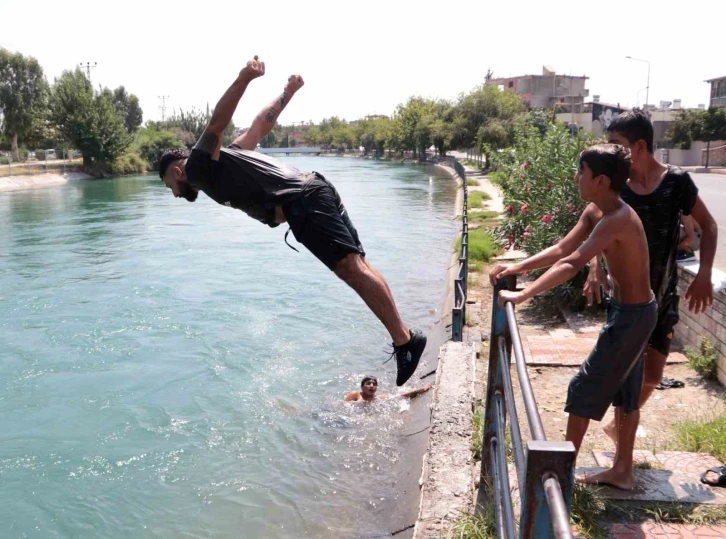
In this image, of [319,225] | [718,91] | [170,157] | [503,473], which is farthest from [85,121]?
[503,473]

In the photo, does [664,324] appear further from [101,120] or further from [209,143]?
[101,120]

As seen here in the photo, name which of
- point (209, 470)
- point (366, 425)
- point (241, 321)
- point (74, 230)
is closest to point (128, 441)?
point (209, 470)

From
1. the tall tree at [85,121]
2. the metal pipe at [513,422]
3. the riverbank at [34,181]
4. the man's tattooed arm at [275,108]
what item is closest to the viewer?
the metal pipe at [513,422]

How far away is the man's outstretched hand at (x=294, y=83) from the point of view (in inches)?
179

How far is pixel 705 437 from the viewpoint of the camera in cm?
422

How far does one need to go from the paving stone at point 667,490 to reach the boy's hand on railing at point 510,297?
1.32 metres

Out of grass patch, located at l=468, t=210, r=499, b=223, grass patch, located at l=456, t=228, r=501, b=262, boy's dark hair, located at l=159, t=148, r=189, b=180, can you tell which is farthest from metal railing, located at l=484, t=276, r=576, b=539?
grass patch, located at l=468, t=210, r=499, b=223

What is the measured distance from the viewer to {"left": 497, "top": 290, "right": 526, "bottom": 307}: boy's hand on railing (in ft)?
9.58

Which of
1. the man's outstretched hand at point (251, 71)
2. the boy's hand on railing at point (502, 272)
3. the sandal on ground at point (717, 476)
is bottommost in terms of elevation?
the sandal on ground at point (717, 476)

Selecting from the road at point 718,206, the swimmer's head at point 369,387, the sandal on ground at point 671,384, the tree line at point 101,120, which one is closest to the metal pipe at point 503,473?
the sandal on ground at point 671,384

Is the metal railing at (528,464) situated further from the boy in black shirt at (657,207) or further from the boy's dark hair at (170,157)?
the boy's dark hair at (170,157)

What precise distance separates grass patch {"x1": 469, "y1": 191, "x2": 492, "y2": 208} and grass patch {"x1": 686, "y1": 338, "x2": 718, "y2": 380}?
18401 mm

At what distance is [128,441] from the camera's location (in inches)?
325

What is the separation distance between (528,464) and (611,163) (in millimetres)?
1889
